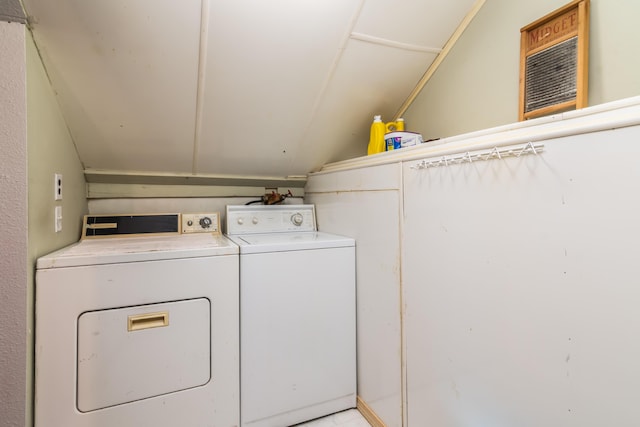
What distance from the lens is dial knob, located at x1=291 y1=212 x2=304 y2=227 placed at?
2.32 m

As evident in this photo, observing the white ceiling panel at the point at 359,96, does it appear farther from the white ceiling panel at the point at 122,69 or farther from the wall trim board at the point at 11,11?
the wall trim board at the point at 11,11

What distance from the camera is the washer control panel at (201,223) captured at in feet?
7.02

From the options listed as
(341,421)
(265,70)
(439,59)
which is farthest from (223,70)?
(341,421)

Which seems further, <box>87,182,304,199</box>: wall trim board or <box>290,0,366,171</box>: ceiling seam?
<box>87,182,304,199</box>: wall trim board

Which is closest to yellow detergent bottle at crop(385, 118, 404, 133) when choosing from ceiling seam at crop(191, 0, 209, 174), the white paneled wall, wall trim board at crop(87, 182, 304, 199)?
the white paneled wall

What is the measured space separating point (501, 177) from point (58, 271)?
1687 millimetres

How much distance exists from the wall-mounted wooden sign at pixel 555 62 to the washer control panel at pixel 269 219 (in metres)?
1.46

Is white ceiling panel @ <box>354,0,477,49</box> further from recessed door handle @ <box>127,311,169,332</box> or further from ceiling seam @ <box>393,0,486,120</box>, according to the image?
recessed door handle @ <box>127,311,169,332</box>

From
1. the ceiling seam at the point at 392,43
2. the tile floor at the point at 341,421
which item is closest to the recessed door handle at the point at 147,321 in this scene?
the tile floor at the point at 341,421

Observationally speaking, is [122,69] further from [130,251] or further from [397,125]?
[397,125]

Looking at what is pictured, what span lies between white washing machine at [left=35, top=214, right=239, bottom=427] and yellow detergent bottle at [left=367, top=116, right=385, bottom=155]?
3.46 feet

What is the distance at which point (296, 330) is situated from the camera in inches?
67.2

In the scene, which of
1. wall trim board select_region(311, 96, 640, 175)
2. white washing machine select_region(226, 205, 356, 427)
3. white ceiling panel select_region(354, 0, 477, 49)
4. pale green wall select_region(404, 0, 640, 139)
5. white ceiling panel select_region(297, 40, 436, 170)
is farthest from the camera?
white ceiling panel select_region(297, 40, 436, 170)

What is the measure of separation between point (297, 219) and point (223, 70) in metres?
1.11
